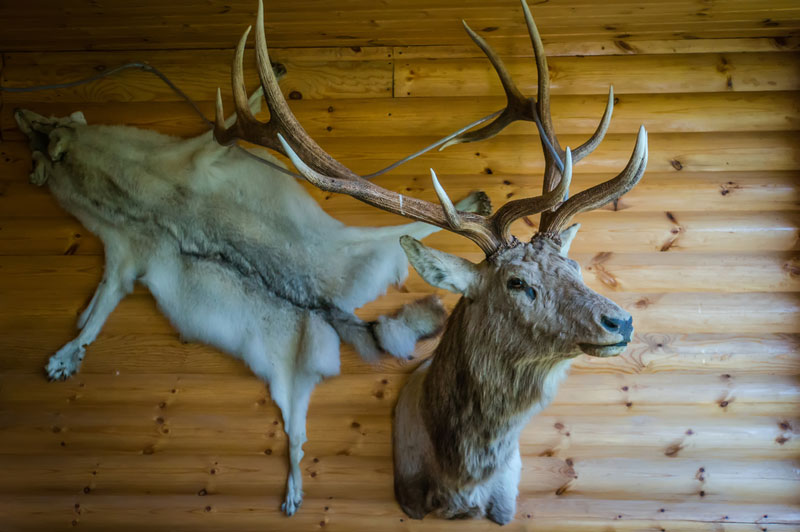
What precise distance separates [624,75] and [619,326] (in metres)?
1.59

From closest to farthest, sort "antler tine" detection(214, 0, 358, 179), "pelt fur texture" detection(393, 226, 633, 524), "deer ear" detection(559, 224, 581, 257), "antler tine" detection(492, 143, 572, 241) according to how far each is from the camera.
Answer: "pelt fur texture" detection(393, 226, 633, 524) → "antler tine" detection(492, 143, 572, 241) → "antler tine" detection(214, 0, 358, 179) → "deer ear" detection(559, 224, 581, 257)

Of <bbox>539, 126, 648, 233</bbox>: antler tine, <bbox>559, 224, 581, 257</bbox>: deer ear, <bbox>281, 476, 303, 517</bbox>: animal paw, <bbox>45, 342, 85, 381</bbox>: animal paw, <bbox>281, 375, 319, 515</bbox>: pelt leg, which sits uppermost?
<bbox>539, 126, 648, 233</bbox>: antler tine

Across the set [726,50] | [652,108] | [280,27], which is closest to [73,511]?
[280,27]

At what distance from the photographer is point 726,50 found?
9.08 feet

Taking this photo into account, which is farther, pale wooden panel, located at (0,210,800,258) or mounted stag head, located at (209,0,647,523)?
pale wooden panel, located at (0,210,800,258)

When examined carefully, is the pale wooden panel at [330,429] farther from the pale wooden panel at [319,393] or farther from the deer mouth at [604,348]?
the deer mouth at [604,348]

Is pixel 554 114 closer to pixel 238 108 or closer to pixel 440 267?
pixel 440 267

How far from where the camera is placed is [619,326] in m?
1.73

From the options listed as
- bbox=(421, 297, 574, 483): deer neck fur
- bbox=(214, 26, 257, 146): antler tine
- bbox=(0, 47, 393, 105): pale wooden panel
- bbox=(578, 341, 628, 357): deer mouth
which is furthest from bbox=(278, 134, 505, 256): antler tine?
bbox=(0, 47, 393, 105): pale wooden panel

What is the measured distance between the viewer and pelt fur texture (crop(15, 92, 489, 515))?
2.65 m

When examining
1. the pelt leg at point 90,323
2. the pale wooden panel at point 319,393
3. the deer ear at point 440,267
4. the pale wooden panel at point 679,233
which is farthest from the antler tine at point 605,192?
the pelt leg at point 90,323

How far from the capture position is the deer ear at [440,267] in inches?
80.7

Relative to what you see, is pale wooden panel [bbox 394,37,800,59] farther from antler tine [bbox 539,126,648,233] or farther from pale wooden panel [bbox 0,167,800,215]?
antler tine [bbox 539,126,648,233]

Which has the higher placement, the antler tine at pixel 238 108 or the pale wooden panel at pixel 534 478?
the antler tine at pixel 238 108
